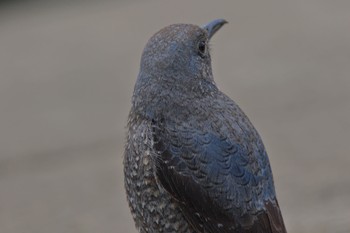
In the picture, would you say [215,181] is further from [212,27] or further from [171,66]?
[212,27]

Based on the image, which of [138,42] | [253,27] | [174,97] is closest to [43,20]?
[138,42]

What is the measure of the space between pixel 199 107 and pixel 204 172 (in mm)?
390

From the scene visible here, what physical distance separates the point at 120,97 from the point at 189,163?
17.3 ft

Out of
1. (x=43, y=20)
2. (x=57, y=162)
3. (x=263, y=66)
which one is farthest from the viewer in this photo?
(x=43, y=20)

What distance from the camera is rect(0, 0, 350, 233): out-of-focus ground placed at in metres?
7.98

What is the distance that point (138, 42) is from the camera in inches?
478

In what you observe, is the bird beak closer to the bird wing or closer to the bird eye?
the bird eye

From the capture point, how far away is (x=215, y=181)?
211 inches

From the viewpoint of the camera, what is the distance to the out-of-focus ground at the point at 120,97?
7.98m

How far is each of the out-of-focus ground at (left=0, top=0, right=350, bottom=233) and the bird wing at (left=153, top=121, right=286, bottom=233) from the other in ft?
5.13

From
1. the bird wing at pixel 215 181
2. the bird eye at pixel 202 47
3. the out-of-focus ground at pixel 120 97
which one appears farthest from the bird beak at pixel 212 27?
the out-of-focus ground at pixel 120 97

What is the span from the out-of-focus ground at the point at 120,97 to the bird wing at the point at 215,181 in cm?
156

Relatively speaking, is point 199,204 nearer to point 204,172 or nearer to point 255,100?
point 204,172

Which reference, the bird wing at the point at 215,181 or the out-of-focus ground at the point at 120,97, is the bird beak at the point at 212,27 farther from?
the out-of-focus ground at the point at 120,97
